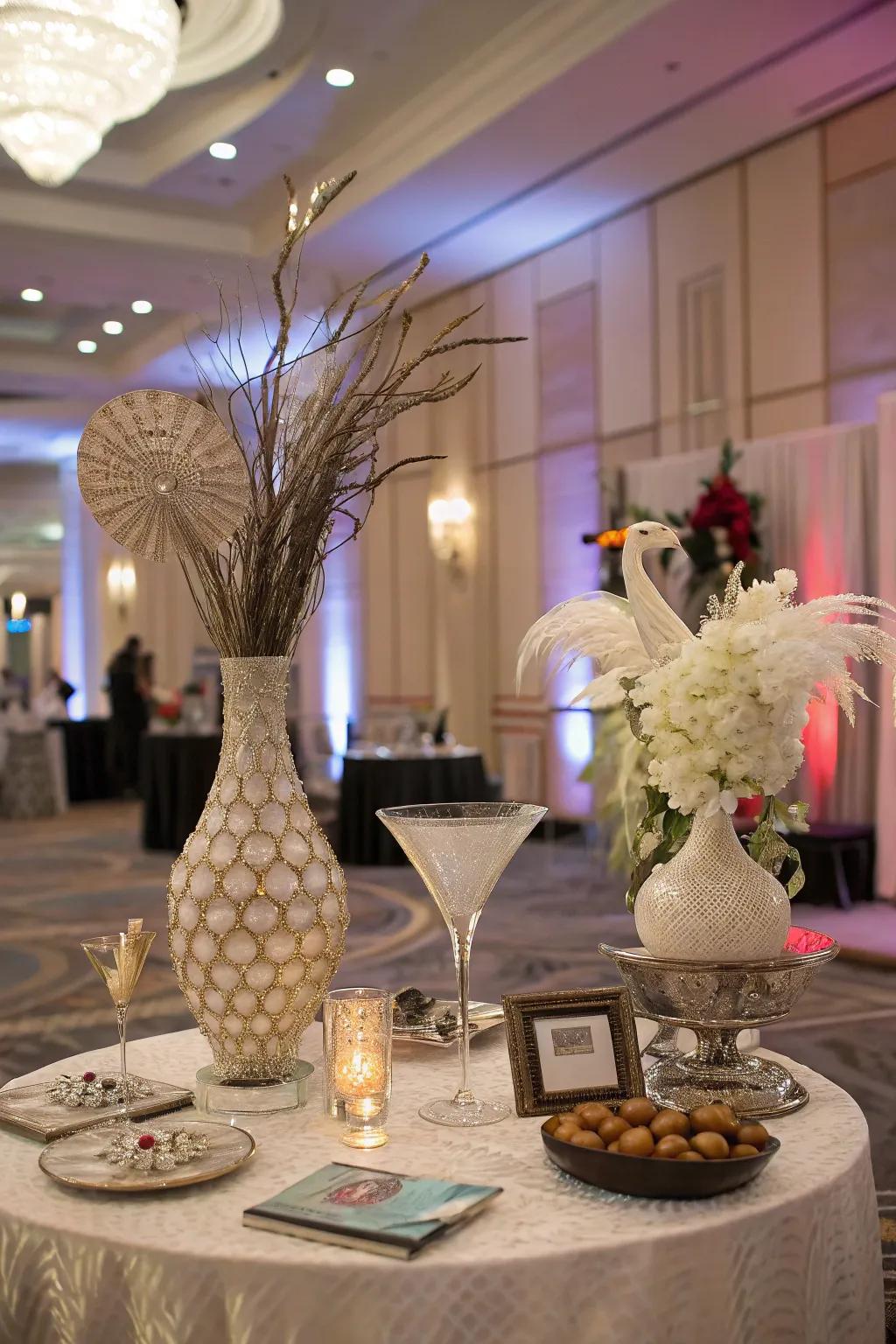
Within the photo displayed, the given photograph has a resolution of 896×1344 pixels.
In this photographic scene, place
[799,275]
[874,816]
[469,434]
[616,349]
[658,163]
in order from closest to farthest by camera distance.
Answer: [874,816] < [799,275] < [658,163] < [616,349] < [469,434]

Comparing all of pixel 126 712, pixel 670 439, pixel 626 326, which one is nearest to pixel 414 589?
pixel 626 326

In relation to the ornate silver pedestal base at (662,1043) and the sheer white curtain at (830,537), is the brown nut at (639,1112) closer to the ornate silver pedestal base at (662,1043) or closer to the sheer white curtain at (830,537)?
the ornate silver pedestal base at (662,1043)

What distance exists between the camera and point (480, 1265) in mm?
1147

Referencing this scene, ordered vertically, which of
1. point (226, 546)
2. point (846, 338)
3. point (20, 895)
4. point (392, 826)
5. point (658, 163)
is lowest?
point (20, 895)

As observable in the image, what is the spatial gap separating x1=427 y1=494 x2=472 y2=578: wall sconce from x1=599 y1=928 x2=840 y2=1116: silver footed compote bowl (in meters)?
9.09

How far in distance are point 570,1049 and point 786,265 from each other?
22.4 ft

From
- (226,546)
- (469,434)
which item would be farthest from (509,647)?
(226,546)

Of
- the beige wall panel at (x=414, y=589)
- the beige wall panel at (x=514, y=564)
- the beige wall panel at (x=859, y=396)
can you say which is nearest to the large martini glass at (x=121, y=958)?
the beige wall panel at (x=859, y=396)

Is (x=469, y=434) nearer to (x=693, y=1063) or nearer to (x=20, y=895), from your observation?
(x=20, y=895)

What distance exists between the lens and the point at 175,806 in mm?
9078

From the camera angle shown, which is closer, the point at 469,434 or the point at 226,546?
the point at 226,546

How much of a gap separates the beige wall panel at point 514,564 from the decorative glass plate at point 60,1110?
8.04 meters

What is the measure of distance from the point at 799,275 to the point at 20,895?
573 centimetres

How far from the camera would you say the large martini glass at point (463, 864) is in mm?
1520
